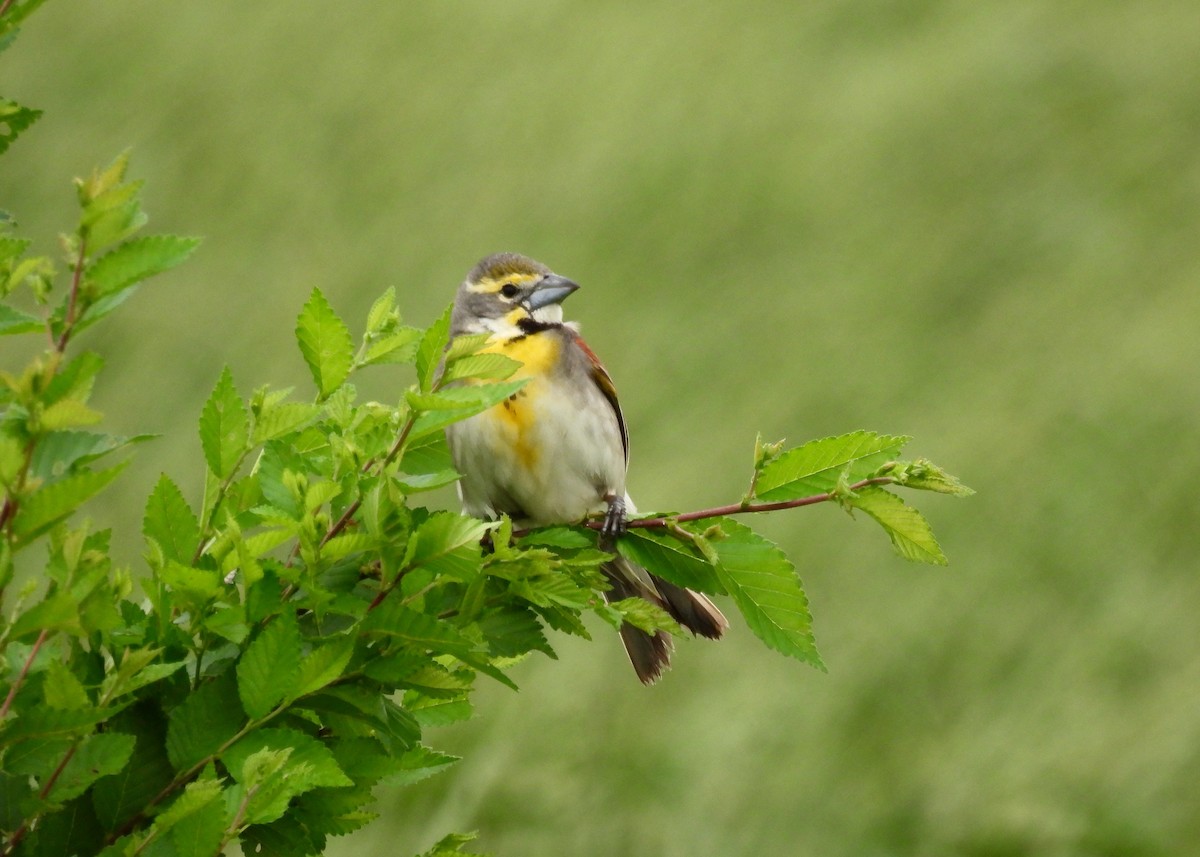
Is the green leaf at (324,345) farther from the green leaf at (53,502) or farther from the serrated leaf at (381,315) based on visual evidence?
the green leaf at (53,502)

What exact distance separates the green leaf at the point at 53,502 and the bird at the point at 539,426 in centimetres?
156

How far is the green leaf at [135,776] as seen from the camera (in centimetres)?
138

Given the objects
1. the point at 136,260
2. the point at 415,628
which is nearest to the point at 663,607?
the point at 415,628

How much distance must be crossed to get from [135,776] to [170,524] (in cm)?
26

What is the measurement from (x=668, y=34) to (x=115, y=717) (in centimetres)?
680

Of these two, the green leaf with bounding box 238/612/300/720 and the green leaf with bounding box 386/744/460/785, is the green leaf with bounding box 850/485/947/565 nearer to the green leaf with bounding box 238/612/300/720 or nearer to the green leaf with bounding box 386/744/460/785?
the green leaf with bounding box 386/744/460/785

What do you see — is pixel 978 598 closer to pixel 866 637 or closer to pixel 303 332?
pixel 866 637

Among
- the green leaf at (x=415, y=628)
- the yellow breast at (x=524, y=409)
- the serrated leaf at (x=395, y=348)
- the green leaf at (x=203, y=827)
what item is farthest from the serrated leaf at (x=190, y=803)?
the yellow breast at (x=524, y=409)

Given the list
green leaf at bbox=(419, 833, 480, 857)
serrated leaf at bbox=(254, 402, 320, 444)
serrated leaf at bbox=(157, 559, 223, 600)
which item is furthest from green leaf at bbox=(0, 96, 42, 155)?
green leaf at bbox=(419, 833, 480, 857)

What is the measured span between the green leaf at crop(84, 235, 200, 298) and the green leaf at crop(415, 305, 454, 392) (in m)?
0.26

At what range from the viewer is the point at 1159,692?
5.10 m

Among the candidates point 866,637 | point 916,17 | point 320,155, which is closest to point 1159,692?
point 866,637

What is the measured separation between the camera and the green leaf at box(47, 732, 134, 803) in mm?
1273

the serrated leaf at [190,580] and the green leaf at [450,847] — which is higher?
the serrated leaf at [190,580]
